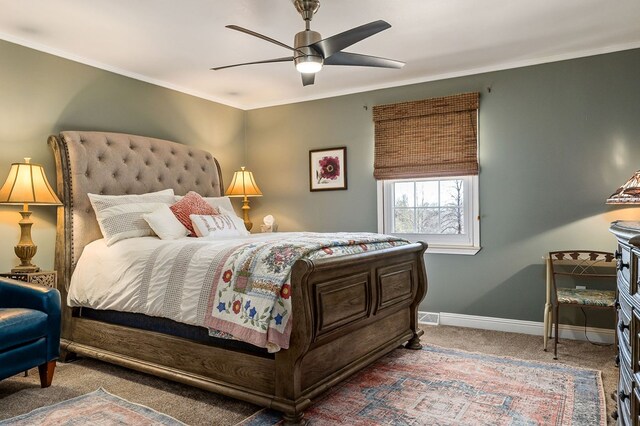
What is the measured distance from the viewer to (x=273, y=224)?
514cm

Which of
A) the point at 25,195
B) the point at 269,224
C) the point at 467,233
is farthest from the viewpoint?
the point at 269,224

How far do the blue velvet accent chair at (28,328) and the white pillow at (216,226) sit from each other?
3.50 feet

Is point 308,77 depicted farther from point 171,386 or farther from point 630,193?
point 630,193

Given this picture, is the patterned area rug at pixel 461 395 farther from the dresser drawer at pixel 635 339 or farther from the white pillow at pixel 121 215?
the white pillow at pixel 121 215

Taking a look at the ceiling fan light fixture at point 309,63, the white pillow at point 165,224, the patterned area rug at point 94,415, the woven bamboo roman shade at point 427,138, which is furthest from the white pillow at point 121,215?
the woven bamboo roman shade at point 427,138

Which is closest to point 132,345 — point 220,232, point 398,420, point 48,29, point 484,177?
point 220,232

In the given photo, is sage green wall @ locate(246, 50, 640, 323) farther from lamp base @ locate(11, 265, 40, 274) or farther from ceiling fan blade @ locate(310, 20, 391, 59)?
lamp base @ locate(11, 265, 40, 274)

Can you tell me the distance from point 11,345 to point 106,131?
2100mm

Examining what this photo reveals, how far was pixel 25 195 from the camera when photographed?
9.97 ft

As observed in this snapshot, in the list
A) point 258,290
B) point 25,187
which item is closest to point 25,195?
point 25,187

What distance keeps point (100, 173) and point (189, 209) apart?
79 centimetres

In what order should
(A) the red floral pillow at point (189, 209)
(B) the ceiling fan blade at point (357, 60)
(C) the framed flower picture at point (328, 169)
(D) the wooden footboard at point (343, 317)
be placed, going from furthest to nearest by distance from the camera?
(C) the framed flower picture at point (328, 169)
(A) the red floral pillow at point (189, 209)
(B) the ceiling fan blade at point (357, 60)
(D) the wooden footboard at point (343, 317)

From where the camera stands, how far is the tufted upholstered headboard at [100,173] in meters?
3.42

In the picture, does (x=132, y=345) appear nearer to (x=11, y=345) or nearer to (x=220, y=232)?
(x=11, y=345)
